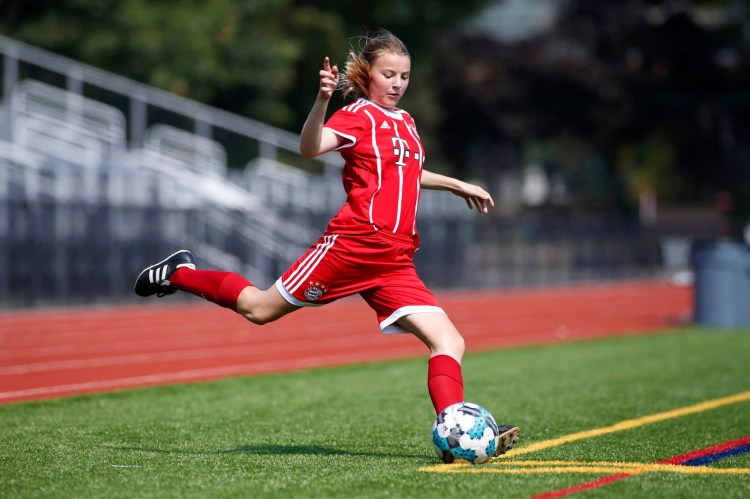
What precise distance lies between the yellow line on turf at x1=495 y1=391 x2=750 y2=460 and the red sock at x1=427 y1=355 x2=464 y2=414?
503mm

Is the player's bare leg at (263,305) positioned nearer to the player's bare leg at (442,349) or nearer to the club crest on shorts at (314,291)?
the club crest on shorts at (314,291)

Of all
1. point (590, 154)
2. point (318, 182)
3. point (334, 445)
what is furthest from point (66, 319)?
point (590, 154)

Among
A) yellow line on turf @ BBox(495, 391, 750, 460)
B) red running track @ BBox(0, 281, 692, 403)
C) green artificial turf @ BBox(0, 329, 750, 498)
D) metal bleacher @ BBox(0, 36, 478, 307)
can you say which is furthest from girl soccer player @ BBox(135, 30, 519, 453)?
metal bleacher @ BBox(0, 36, 478, 307)

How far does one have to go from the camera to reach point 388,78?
6266mm

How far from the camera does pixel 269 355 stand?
13711 mm

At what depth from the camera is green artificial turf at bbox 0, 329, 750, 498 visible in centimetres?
556

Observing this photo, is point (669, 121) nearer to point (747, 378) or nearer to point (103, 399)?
point (747, 378)

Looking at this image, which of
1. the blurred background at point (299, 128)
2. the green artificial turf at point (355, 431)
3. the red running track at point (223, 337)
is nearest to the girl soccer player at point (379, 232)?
the green artificial turf at point (355, 431)

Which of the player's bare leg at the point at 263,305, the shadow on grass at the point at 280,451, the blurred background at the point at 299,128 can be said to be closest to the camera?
the player's bare leg at the point at 263,305

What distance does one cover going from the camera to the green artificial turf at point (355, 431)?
556 cm

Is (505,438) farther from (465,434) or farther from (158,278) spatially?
(158,278)

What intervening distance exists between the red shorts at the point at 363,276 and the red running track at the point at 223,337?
4.33 m

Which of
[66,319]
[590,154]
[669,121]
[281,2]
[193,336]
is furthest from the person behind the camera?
[590,154]

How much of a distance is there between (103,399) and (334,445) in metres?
3.15
